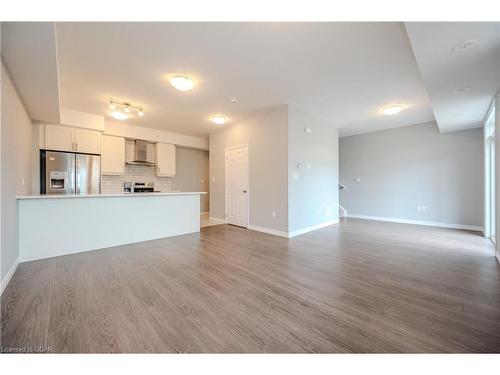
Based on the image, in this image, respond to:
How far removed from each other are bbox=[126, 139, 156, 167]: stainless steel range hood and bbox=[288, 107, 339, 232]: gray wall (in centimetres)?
433

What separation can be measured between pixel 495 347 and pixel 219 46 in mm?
3526

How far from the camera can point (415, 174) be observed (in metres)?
5.69

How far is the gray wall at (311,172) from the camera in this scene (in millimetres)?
4395

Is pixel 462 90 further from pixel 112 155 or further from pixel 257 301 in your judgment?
pixel 112 155

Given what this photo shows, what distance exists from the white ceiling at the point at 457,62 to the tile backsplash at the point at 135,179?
6.73 metres

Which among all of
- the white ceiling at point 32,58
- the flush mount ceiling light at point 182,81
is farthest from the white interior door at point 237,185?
the white ceiling at point 32,58

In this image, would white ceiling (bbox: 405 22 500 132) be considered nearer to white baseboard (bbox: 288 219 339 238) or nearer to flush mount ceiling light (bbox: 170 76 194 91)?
flush mount ceiling light (bbox: 170 76 194 91)

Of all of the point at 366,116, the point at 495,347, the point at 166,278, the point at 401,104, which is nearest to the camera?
the point at 495,347

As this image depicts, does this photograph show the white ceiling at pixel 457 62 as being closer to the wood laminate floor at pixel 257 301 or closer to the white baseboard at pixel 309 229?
the wood laminate floor at pixel 257 301

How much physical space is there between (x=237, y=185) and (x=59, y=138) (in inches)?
166

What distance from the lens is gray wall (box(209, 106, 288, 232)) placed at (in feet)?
14.3

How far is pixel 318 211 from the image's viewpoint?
5242 millimetres
